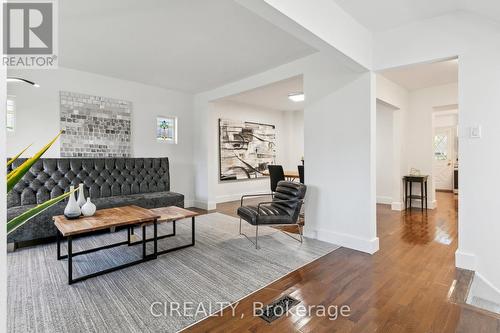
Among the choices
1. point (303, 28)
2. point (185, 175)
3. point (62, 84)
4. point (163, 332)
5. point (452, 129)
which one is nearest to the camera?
point (163, 332)

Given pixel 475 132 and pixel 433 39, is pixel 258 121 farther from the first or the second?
pixel 475 132

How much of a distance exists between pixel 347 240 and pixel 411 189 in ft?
10.9

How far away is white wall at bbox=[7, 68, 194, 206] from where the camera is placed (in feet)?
12.8

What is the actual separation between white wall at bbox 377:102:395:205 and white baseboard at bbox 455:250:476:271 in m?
3.21

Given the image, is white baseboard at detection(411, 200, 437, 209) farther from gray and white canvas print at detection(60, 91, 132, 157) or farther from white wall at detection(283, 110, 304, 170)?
gray and white canvas print at detection(60, 91, 132, 157)

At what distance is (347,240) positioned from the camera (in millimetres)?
3312

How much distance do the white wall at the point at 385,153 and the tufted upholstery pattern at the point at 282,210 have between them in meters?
3.19

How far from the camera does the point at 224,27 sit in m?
2.93

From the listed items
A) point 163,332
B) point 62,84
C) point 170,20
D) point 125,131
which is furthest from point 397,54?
point 62,84

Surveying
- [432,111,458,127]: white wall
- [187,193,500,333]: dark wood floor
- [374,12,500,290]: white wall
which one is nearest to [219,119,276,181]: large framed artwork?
[187,193,500,333]: dark wood floor

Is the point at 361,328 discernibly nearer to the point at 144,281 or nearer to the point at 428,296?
A: the point at 428,296

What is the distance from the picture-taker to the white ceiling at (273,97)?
520cm

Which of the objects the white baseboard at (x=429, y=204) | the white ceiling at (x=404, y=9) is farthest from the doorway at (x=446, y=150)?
the white ceiling at (x=404, y=9)

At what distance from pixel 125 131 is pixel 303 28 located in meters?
4.00
